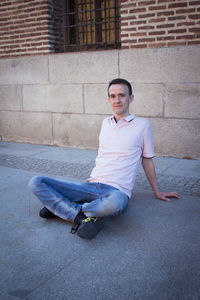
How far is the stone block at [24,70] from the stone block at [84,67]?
0.24 metres

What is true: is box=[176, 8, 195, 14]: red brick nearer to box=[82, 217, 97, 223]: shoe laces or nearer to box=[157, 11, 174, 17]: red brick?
box=[157, 11, 174, 17]: red brick

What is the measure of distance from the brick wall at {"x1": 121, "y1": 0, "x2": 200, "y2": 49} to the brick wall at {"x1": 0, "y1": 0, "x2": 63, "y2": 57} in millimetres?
1953

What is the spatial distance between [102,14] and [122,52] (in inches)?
81.1

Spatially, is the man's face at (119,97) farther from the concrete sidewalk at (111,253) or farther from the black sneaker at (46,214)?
the black sneaker at (46,214)

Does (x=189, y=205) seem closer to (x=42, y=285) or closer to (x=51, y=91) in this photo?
(x=42, y=285)

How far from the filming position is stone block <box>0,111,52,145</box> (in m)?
7.11

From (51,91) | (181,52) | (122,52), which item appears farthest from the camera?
(51,91)

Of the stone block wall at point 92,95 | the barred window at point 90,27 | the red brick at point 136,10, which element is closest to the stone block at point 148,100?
the stone block wall at point 92,95

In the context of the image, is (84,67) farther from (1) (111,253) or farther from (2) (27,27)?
(1) (111,253)

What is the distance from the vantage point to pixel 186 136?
5430 mm

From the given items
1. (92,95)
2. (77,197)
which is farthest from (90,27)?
(77,197)

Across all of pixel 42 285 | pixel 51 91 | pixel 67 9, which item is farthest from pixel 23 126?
pixel 42 285

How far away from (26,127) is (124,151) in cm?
493

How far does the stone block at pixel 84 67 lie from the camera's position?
598cm
